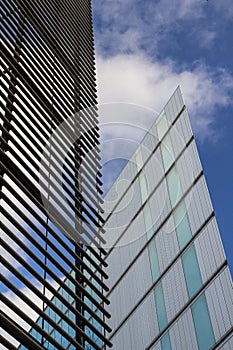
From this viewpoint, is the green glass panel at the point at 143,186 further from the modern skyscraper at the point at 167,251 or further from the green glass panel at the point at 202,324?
the green glass panel at the point at 202,324

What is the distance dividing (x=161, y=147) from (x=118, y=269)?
13.2 ft

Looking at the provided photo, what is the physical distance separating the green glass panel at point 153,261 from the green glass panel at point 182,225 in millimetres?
1100

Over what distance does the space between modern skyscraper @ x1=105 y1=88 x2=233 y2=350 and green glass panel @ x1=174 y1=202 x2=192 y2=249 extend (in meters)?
0.03

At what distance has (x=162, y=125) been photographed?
17.6 m

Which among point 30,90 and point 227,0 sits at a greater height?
point 227,0

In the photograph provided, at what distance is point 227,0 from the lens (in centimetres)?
1794

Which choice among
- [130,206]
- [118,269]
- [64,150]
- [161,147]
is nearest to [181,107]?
[161,147]

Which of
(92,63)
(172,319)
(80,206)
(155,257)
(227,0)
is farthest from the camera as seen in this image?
(227,0)

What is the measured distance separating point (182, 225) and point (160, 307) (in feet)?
7.11

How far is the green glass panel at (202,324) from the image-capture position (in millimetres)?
11680

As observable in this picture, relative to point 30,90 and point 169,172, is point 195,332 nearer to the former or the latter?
point 169,172

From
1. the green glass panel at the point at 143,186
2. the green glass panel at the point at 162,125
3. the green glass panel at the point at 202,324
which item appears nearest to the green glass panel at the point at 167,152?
the green glass panel at the point at 162,125

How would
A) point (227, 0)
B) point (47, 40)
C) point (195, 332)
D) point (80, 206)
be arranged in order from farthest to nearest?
point (227, 0)
point (195, 332)
point (47, 40)
point (80, 206)

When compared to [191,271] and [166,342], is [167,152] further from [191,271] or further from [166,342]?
[166,342]
